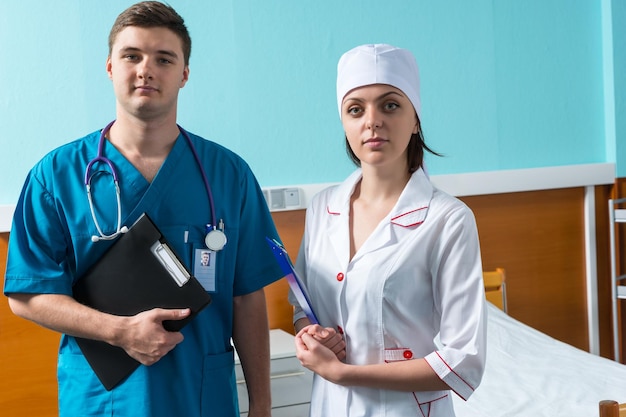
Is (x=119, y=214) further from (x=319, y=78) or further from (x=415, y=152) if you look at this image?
(x=319, y=78)

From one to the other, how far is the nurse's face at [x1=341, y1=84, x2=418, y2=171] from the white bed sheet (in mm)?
1345

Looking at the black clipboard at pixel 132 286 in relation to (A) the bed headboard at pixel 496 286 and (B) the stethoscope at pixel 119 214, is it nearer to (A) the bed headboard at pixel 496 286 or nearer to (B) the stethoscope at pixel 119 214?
(B) the stethoscope at pixel 119 214

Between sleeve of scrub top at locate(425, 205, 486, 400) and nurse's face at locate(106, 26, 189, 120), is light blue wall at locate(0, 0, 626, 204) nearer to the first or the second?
nurse's face at locate(106, 26, 189, 120)

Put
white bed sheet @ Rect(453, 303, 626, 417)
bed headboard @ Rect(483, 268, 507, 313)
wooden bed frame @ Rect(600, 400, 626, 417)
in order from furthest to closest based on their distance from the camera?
1. bed headboard @ Rect(483, 268, 507, 313)
2. white bed sheet @ Rect(453, 303, 626, 417)
3. wooden bed frame @ Rect(600, 400, 626, 417)

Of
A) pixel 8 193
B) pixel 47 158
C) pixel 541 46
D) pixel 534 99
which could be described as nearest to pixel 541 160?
pixel 534 99

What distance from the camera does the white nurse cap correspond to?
1536 millimetres

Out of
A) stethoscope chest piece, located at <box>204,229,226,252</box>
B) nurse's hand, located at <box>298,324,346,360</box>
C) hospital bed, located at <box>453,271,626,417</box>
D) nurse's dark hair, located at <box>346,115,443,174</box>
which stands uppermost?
nurse's dark hair, located at <box>346,115,443,174</box>

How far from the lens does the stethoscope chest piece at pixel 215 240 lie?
5.44 ft

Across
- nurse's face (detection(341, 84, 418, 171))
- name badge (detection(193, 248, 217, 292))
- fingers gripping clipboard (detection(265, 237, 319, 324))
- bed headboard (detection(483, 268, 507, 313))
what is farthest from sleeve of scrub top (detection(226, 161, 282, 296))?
bed headboard (detection(483, 268, 507, 313))

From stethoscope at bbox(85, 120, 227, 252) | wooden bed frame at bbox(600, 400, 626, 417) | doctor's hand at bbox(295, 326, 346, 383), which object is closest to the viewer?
wooden bed frame at bbox(600, 400, 626, 417)

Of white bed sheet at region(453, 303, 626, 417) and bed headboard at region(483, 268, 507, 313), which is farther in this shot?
bed headboard at region(483, 268, 507, 313)

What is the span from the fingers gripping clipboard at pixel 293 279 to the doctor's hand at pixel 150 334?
211 mm

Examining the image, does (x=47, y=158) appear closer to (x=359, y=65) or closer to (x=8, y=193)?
(x=359, y=65)

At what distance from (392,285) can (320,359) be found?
206 mm
